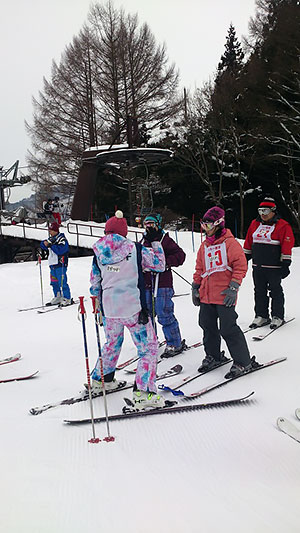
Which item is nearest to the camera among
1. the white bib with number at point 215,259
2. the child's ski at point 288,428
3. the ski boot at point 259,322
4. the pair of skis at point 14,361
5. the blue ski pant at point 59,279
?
the child's ski at point 288,428

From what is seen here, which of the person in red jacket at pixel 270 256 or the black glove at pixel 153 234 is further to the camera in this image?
the person in red jacket at pixel 270 256

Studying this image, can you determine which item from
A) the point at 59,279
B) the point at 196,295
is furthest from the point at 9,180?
the point at 196,295

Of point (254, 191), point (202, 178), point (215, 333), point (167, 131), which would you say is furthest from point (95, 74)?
point (215, 333)

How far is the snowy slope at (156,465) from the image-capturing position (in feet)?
8.07

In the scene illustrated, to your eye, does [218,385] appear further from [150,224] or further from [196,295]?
[150,224]

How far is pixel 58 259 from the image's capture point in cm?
1051

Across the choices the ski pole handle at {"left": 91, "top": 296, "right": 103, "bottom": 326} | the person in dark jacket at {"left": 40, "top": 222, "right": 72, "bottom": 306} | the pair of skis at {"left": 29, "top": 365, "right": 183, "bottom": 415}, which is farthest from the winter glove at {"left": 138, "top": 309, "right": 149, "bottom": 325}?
the person in dark jacket at {"left": 40, "top": 222, "right": 72, "bottom": 306}

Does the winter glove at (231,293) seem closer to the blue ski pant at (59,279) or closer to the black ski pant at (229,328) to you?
the black ski pant at (229,328)

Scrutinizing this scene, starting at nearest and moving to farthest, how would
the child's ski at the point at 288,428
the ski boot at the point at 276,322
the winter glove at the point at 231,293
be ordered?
the child's ski at the point at 288,428 → the winter glove at the point at 231,293 → the ski boot at the point at 276,322

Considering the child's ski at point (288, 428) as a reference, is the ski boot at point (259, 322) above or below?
below

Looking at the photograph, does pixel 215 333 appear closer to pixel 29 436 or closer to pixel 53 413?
pixel 53 413

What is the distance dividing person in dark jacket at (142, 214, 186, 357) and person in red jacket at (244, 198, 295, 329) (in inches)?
61.8

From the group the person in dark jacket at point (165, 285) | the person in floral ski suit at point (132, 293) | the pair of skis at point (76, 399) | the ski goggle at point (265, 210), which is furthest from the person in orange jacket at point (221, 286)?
the ski goggle at point (265, 210)

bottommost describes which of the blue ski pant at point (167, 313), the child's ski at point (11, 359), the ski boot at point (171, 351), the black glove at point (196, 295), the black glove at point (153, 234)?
the child's ski at point (11, 359)
